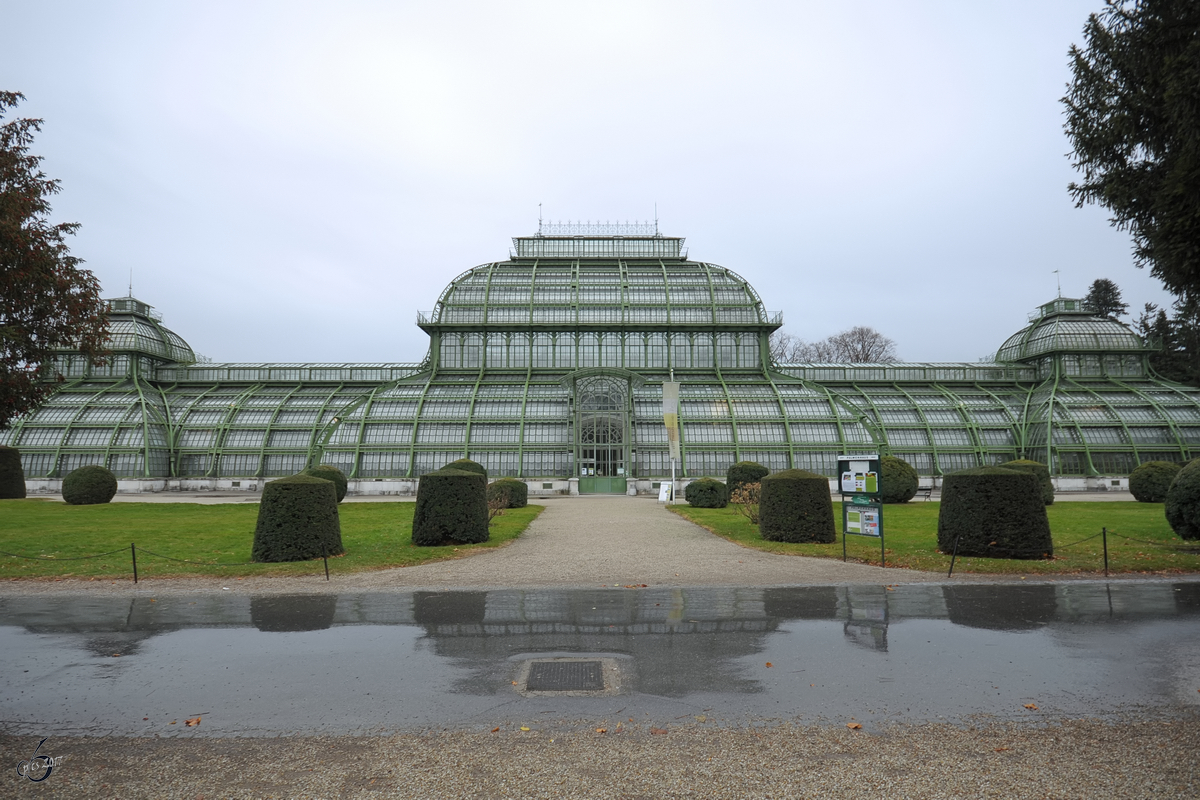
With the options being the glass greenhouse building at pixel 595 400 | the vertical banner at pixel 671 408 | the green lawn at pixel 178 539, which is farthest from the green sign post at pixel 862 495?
the glass greenhouse building at pixel 595 400

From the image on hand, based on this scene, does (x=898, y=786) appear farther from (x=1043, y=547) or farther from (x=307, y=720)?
(x=1043, y=547)

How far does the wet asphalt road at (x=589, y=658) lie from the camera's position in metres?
7.04

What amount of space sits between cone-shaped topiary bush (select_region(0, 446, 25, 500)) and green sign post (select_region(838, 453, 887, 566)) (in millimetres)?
48467

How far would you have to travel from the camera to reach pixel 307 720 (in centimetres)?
688

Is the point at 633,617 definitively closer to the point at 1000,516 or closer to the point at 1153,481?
the point at 1000,516

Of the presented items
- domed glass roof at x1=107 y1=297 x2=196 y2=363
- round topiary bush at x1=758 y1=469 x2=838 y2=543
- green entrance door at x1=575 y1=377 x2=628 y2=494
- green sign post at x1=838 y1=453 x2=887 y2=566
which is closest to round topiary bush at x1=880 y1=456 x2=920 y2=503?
round topiary bush at x1=758 y1=469 x2=838 y2=543

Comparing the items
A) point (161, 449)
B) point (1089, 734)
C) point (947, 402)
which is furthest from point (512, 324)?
point (1089, 734)

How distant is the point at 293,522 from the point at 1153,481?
4376cm

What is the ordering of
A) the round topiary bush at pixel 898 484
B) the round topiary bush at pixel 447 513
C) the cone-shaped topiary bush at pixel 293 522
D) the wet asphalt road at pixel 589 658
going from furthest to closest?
the round topiary bush at pixel 898 484, the round topiary bush at pixel 447 513, the cone-shaped topiary bush at pixel 293 522, the wet asphalt road at pixel 589 658

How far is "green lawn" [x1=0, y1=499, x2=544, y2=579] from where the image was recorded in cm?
1617

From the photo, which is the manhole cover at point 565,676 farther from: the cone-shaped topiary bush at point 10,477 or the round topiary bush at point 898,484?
the cone-shaped topiary bush at point 10,477

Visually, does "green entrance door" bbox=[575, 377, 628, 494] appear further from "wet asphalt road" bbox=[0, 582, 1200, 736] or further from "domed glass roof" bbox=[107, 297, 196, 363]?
"domed glass roof" bbox=[107, 297, 196, 363]

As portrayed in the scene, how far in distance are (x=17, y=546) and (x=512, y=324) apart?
129 ft

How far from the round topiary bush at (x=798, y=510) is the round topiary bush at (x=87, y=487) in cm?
3788
